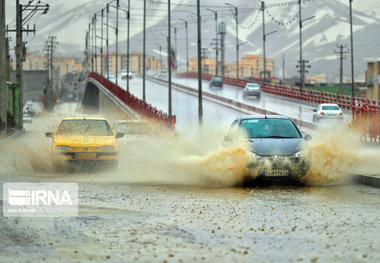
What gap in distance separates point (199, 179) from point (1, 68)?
21.2 m

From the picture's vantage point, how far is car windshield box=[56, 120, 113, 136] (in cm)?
2006

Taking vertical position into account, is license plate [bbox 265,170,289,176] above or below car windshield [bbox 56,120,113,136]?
below

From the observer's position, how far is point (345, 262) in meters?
7.38

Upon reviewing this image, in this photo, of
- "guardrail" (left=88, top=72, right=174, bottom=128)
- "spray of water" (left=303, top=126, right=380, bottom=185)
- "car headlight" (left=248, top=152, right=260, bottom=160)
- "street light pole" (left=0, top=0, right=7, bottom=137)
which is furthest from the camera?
"guardrail" (left=88, top=72, right=174, bottom=128)

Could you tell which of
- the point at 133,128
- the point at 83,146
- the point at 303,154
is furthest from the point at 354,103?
the point at 303,154

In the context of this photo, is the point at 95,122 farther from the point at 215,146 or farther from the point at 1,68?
the point at 1,68

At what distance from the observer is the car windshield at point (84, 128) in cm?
2006

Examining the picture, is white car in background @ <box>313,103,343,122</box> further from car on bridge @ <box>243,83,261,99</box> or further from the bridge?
car on bridge @ <box>243,83,261,99</box>

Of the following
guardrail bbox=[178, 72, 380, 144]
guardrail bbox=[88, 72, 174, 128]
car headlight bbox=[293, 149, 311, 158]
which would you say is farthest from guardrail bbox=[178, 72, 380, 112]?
car headlight bbox=[293, 149, 311, 158]

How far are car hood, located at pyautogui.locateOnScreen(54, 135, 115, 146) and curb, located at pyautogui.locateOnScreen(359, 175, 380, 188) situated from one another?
6.24 m

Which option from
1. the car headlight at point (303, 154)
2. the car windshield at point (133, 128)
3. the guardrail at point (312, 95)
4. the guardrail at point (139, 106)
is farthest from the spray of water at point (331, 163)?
the guardrail at point (312, 95)

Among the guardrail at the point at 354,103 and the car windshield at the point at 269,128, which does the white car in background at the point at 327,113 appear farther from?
the car windshield at the point at 269,128

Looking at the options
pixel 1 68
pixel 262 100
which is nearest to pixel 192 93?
pixel 262 100

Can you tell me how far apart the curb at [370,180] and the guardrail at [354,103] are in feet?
53.3
